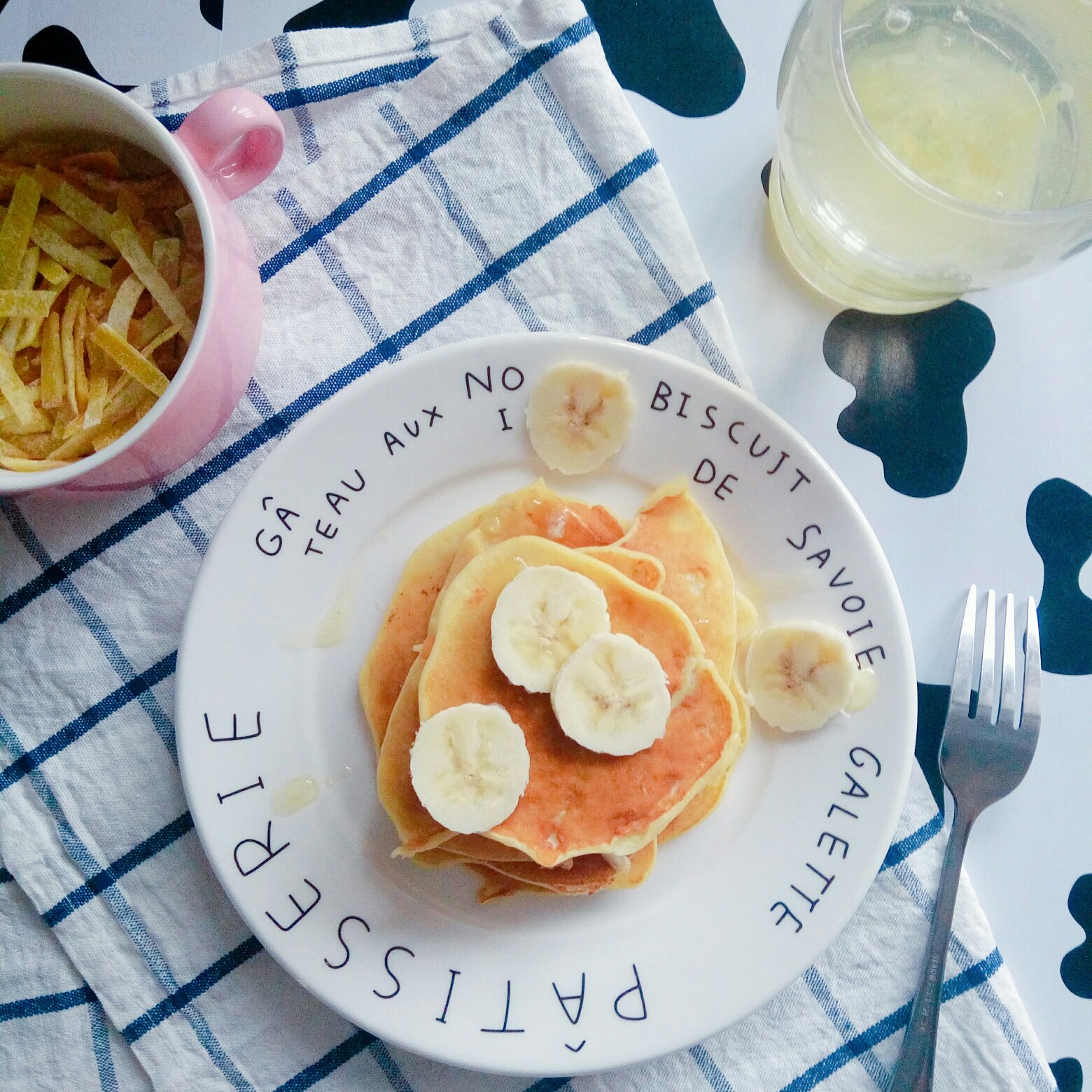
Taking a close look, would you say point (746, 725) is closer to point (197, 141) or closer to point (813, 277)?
point (813, 277)

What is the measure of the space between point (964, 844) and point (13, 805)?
1.25 metres

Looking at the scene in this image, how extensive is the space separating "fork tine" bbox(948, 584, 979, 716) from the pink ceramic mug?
1.01 metres

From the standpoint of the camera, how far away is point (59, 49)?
131 cm

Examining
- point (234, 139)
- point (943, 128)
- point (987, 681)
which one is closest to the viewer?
point (234, 139)

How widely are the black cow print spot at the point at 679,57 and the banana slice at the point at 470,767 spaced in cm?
89

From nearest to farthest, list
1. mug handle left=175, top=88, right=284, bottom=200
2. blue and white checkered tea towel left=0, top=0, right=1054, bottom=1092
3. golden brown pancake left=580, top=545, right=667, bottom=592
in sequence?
mug handle left=175, top=88, right=284, bottom=200 < golden brown pancake left=580, top=545, right=667, bottom=592 < blue and white checkered tea towel left=0, top=0, right=1054, bottom=1092

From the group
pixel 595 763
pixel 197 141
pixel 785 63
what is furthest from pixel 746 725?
pixel 197 141

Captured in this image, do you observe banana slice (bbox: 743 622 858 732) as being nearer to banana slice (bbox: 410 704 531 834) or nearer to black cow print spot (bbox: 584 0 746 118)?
banana slice (bbox: 410 704 531 834)

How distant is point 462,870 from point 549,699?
0.25m

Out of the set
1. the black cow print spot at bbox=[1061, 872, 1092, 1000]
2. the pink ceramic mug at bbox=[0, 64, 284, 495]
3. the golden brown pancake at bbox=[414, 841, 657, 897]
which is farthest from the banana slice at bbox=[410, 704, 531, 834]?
the black cow print spot at bbox=[1061, 872, 1092, 1000]

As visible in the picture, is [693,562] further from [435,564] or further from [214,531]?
[214,531]

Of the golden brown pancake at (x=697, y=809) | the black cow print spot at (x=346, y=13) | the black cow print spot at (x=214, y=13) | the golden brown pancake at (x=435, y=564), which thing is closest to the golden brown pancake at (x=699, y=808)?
the golden brown pancake at (x=697, y=809)

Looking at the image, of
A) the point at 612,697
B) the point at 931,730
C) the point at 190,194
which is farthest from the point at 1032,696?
the point at 190,194

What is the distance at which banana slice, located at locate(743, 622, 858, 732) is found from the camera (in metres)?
1.12
